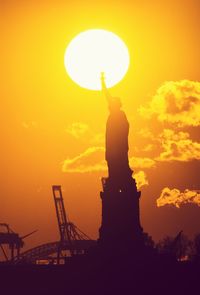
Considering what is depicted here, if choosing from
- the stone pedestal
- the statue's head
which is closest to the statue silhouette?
the statue's head

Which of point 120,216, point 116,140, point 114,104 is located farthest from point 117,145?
point 120,216

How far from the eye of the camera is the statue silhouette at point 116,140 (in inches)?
1824

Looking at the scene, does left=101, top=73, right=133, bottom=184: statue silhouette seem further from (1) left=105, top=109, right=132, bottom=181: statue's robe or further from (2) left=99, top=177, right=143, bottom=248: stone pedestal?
(2) left=99, top=177, right=143, bottom=248: stone pedestal

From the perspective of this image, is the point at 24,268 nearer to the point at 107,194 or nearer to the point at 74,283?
the point at 74,283

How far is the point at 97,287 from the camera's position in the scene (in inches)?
1620

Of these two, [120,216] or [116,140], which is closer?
[120,216]

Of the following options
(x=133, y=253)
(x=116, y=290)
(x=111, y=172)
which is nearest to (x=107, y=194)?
(x=111, y=172)

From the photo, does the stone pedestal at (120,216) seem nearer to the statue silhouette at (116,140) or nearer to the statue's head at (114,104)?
the statue silhouette at (116,140)

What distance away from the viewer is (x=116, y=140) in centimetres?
4712

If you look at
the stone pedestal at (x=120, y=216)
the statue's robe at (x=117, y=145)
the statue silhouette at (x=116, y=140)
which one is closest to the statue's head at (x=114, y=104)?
the statue silhouette at (x=116, y=140)

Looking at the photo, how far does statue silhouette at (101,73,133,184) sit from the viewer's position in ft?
152

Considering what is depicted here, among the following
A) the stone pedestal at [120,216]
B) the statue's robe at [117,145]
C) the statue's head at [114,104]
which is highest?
the statue's head at [114,104]

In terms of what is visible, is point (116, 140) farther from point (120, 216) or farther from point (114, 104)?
point (120, 216)

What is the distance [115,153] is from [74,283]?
1129 cm
